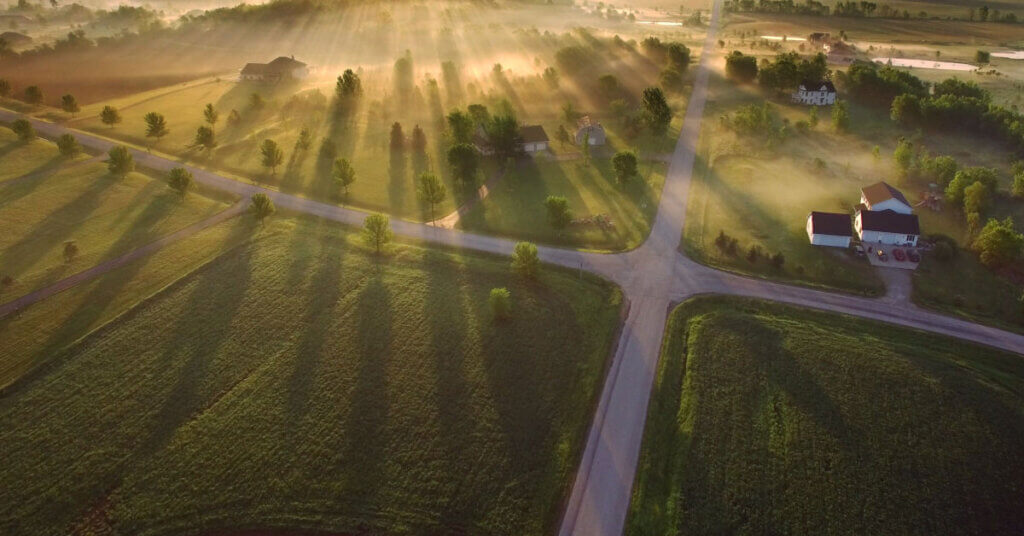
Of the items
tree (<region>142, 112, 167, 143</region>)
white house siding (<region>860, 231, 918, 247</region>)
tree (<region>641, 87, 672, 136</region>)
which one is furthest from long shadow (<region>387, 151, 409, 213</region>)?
white house siding (<region>860, 231, 918, 247</region>)

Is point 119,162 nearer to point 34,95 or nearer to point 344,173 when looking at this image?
point 344,173

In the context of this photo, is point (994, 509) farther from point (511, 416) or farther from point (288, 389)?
point (288, 389)

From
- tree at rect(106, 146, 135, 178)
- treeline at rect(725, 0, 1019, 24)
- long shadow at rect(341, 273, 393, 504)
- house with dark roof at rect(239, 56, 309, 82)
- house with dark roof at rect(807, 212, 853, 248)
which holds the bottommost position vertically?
long shadow at rect(341, 273, 393, 504)

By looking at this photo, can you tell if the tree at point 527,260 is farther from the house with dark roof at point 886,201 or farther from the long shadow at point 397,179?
the house with dark roof at point 886,201

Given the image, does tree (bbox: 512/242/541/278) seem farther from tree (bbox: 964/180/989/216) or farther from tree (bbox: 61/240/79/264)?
tree (bbox: 964/180/989/216)

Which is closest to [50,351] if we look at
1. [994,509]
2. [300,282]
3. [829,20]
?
[300,282]

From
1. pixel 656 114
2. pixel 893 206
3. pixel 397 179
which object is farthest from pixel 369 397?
pixel 656 114

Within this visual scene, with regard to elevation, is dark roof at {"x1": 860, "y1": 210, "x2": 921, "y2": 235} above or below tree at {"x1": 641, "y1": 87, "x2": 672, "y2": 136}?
below

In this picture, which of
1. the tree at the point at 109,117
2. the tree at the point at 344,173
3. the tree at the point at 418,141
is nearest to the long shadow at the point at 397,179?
the tree at the point at 418,141
